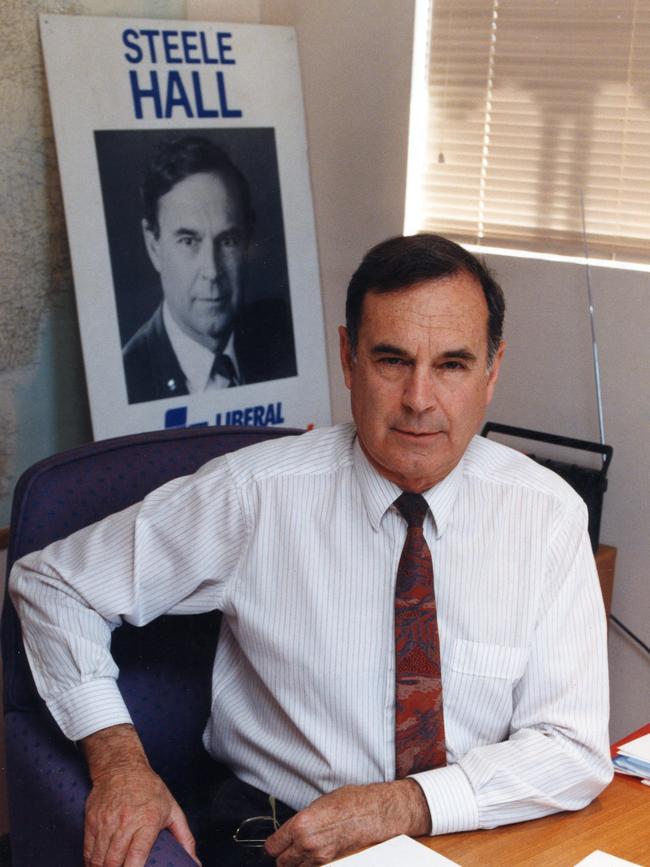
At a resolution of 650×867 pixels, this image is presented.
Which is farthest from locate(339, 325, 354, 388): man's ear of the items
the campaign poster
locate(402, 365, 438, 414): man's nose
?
the campaign poster

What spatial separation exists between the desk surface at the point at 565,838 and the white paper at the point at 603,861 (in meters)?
0.01

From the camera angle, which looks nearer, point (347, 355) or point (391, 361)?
point (391, 361)

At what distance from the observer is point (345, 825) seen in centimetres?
133

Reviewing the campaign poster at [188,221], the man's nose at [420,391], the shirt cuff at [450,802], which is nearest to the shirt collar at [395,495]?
the man's nose at [420,391]

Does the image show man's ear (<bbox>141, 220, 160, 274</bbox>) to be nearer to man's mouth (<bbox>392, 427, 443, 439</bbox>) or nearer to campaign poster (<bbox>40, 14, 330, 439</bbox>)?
campaign poster (<bbox>40, 14, 330, 439</bbox>)

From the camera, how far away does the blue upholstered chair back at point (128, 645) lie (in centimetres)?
160

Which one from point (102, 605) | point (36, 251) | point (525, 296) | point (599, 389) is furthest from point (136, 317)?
point (102, 605)

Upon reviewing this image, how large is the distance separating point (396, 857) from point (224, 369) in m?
2.10

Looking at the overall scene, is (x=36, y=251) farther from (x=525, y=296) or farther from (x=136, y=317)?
(x=525, y=296)

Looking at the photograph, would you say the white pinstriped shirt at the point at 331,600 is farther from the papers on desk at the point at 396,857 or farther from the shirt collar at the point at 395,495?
the papers on desk at the point at 396,857

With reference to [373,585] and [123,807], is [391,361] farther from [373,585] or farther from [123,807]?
[123,807]

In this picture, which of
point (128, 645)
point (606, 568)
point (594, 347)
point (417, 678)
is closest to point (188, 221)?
point (594, 347)

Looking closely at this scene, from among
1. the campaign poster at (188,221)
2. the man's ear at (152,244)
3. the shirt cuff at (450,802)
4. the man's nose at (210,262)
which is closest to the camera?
the shirt cuff at (450,802)

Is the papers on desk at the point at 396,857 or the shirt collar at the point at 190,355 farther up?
the shirt collar at the point at 190,355
